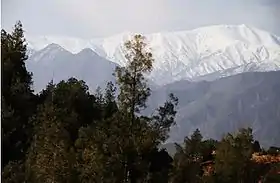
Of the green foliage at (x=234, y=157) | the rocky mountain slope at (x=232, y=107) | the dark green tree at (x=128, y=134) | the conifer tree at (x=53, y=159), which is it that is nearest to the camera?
the dark green tree at (x=128, y=134)

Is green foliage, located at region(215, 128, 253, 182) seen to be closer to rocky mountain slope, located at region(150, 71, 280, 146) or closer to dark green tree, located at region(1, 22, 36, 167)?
dark green tree, located at region(1, 22, 36, 167)

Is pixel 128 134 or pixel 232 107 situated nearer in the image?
pixel 128 134

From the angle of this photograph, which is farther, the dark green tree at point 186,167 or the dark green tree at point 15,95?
the dark green tree at point 186,167

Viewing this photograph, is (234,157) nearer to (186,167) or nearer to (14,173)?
(186,167)

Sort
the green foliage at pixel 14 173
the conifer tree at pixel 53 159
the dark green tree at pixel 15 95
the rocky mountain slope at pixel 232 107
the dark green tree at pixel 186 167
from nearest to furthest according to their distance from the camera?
the conifer tree at pixel 53 159 → the green foliage at pixel 14 173 → the dark green tree at pixel 15 95 → the dark green tree at pixel 186 167 → the rocky mountain slope at pixel 232 107

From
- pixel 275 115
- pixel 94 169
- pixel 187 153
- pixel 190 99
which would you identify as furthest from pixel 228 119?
pixel 94 169

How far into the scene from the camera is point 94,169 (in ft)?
14.6

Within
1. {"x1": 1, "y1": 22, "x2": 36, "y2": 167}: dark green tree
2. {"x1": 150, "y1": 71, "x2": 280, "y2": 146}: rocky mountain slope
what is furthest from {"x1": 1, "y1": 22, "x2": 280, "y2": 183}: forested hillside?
{"x1": 150, "y1": 71, "x2": 280, "y2": 146}: rocky mountain slope

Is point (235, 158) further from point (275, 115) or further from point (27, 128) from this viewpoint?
point (275, 115)

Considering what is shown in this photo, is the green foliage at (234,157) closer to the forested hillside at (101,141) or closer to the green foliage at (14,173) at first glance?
the forested hillside at (101,141)

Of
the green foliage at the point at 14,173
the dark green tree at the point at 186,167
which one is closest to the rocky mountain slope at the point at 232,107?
the dark green tree at the point at 186,167

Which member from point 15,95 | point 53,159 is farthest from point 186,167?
point 53,159

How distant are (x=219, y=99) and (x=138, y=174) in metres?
114

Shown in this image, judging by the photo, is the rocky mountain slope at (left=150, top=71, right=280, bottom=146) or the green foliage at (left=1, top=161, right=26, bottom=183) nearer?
the green foliage at (left=1, top=161, right=26, bottom=183)
